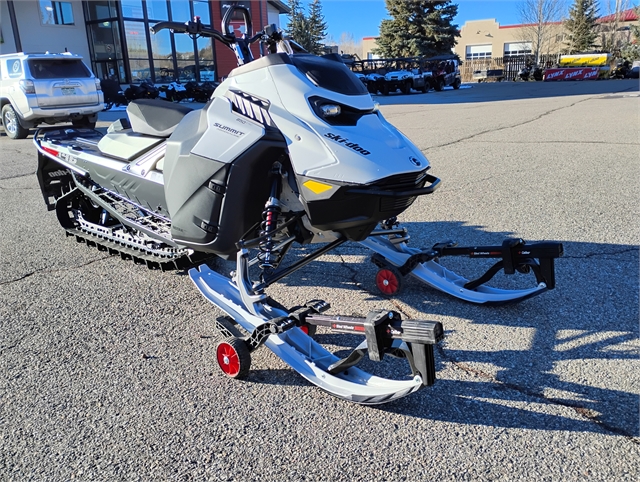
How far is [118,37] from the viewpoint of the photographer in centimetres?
2616

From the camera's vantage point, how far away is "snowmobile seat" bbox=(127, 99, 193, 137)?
3783 millimetres

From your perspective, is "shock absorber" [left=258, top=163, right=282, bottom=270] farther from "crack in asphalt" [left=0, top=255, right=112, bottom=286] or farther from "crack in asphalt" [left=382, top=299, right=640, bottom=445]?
"crack in asphalt" [left=0, top=255, right=112, bottom=286]

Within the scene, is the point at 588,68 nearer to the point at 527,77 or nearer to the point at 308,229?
the point at 527,77

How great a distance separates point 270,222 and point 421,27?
42.9 m

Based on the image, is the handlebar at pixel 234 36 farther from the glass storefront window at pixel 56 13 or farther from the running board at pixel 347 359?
the glass storefront window at pixel 56 13

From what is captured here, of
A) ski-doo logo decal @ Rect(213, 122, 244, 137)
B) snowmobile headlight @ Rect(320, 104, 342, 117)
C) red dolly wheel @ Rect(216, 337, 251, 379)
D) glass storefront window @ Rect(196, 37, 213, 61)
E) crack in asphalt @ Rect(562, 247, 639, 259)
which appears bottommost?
crack in asphalt @ Rect(562, 247, 639, 259)

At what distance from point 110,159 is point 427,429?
3272mm

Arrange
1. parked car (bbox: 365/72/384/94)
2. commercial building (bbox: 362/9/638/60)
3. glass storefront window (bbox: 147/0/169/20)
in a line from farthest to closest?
commercial building (bbox: 362/9/638/60), parked car (bbox: 365/72/384/94), glass storefront window (bbox: 147/0/169/20)

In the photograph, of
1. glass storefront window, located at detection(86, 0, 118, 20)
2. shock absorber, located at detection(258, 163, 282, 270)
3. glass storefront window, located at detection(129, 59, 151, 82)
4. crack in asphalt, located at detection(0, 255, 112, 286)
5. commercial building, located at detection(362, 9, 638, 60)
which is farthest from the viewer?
commercial building, located at detection(362, 9, 638, 60)

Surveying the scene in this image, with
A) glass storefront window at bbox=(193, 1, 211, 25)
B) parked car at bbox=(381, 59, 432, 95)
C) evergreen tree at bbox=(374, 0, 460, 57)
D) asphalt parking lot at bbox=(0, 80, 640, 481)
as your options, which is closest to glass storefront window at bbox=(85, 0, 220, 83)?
glass storefront window at bbox=(193, 1, 211, 25)

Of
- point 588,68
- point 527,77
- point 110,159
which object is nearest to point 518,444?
point 110,159

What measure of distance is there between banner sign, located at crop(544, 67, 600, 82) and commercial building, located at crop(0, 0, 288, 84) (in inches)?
944

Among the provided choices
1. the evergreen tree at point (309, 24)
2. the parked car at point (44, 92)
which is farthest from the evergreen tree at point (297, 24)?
the parked car at point (44, 92)

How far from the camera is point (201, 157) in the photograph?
10.00ft
